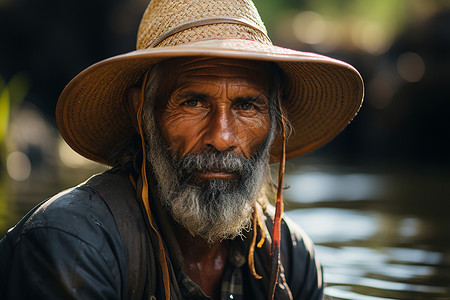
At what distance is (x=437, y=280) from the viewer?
325 centimetres

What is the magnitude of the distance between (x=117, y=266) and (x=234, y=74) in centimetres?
78

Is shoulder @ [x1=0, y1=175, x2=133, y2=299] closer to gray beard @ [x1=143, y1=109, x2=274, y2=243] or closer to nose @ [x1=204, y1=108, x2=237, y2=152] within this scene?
gray beard @ [x1=143, y1=109, x2=274, y2=243]

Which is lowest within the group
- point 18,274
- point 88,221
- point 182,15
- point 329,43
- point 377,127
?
point 18,274

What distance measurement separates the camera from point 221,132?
2014 millimetres

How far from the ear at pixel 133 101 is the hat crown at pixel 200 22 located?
0.18 metres

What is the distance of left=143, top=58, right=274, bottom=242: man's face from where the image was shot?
6.70ft

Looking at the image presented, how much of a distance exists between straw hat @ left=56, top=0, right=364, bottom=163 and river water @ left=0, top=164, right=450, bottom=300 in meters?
1.07

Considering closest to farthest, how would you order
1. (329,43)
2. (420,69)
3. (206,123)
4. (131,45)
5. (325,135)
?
(206,123) → (325,135) → (420,69) → (131,45) → (329,43)

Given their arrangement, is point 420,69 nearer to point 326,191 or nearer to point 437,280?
point 326,191

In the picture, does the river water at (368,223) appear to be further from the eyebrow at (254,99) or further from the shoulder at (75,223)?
the shoulder at (75,223)

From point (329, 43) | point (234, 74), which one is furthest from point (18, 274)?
point (329, 43)

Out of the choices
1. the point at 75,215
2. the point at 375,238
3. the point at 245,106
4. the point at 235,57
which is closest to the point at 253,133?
the point at 245,106

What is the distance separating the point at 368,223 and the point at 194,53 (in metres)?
3.58

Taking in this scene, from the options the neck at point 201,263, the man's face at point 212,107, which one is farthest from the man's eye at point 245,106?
the neck at point 201,263
